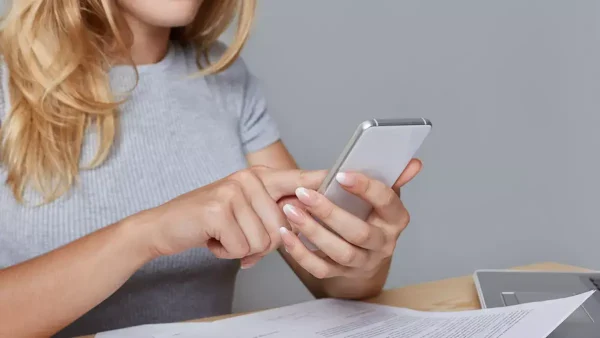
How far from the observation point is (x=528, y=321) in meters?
0.63

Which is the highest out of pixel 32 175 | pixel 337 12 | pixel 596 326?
pixel 596 326

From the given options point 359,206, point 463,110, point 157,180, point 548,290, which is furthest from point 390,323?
point 463,110

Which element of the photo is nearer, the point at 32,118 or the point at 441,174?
the point at 32,118

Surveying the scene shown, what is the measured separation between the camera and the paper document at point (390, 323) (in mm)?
631

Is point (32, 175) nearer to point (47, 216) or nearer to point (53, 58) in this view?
point (47, 216)

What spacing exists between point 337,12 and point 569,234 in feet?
3.12

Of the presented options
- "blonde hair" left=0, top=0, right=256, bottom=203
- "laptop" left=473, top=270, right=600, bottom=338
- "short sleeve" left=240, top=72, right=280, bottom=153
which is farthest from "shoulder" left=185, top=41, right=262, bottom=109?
"laptop" left=473, top=270, right=600, bottom=338

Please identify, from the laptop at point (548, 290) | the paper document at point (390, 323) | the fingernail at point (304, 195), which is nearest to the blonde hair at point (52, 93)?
the paper document at point (390, 323)

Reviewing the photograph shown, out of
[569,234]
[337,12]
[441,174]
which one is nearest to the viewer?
[337,12]

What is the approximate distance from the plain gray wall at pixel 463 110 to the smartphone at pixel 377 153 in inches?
37.5

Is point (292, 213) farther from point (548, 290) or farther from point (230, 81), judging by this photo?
point (230, 81)

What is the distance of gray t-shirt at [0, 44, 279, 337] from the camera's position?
2.94ft

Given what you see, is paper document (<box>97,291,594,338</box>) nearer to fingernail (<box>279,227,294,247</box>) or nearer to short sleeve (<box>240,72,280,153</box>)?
fingernail (<box>279,227,294,247</box>)

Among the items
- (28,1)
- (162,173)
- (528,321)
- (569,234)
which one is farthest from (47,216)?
(569,234)
